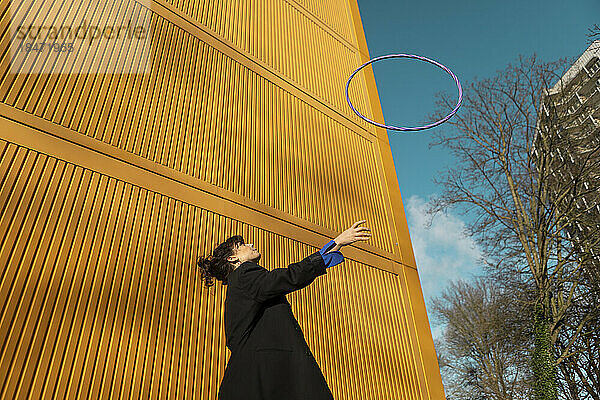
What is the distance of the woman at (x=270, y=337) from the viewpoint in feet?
7.66

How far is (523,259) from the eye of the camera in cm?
1443

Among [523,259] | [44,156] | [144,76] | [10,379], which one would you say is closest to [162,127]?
[144,76]

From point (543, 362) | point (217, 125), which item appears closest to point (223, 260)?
point (217, 125)

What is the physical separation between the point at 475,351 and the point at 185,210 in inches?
849

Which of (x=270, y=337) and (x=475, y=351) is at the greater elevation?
(x=475, y=351)

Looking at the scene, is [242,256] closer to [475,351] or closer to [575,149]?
[575,149]

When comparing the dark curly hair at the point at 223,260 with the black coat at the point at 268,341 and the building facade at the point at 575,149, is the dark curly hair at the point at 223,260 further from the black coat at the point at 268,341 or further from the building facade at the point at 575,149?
the building facade at the point at 575,149

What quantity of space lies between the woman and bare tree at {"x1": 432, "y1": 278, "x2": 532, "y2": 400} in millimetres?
17913

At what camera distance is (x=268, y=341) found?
2.48 metres

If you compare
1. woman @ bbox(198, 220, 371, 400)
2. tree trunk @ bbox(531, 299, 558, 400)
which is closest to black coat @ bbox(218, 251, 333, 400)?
woman @ bbox(198, 220, 371, 400)

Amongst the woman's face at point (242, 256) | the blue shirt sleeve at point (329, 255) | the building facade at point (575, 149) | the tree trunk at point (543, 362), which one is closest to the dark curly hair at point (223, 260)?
the woman's face at point (242, 256)

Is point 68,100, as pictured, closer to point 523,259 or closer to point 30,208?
point 30,208

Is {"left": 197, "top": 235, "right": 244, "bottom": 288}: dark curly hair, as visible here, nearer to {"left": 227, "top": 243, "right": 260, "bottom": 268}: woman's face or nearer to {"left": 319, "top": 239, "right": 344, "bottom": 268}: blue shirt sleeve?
{"left": 227, "top": 243, "right": 260, "bottom": 268}: woman's face

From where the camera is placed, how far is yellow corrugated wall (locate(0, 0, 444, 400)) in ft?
11.8
